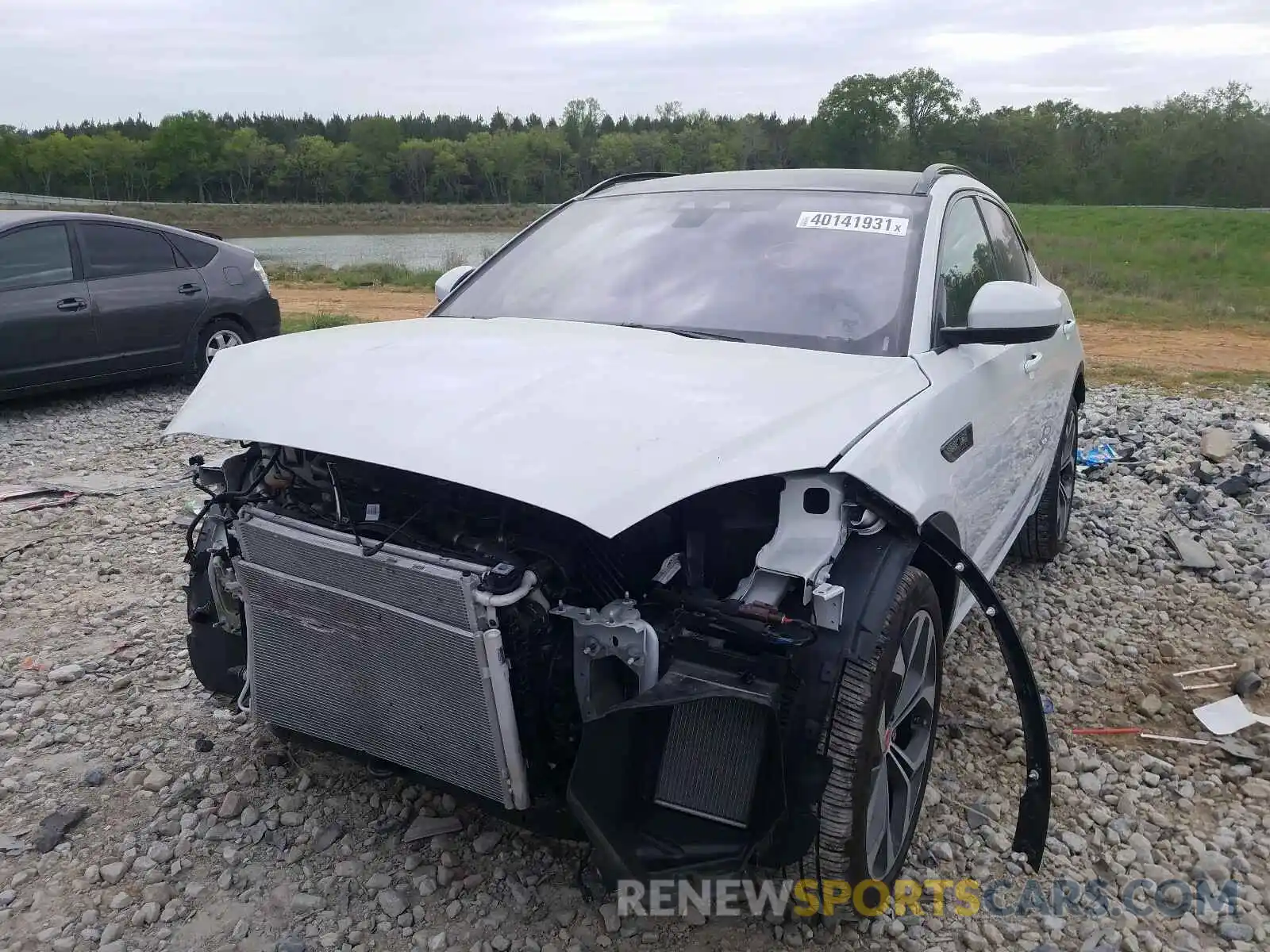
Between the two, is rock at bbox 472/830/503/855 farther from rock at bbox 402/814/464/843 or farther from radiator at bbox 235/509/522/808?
radiator at bbox 235/509/522/808

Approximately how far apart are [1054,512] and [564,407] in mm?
3366

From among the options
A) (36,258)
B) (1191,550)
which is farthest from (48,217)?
(1191,550)

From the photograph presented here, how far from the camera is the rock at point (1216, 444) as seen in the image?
6.47 m

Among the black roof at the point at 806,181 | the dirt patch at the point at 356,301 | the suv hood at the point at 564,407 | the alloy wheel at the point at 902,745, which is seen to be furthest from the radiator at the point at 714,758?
the dirt patch at the point at 356,301

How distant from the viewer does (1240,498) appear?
225 inches

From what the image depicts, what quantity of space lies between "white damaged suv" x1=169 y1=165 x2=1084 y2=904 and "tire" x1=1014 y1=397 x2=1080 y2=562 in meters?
1.80

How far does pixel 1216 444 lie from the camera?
261 inches

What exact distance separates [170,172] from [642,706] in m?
105

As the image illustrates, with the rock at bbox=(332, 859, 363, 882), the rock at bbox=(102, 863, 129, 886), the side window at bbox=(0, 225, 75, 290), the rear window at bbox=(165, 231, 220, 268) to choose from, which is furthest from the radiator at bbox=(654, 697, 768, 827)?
the rear window at bbox=(165, 231, 220, 268)

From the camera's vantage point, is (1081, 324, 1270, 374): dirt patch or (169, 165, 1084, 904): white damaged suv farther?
(1081, 324, 1270, 374): dirt patch

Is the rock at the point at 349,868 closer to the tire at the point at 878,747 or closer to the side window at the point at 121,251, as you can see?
the tire at the point at 878,747

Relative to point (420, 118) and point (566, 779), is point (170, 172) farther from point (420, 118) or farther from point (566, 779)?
point (566, 779)

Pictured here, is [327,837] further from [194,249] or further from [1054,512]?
[194,249]

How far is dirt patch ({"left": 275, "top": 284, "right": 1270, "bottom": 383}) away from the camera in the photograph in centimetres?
1236
